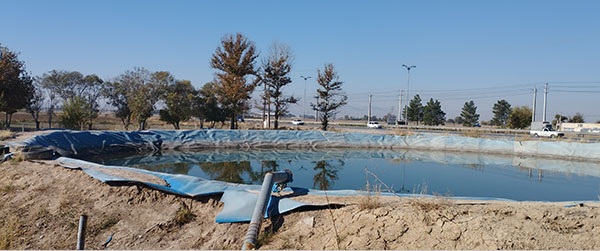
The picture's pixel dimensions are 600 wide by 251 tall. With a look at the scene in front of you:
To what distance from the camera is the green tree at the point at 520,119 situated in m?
39.9

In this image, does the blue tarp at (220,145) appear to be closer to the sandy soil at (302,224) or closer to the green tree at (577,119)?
the sandy soil at (302,224)

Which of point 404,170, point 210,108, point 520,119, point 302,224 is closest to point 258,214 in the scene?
point 302,224

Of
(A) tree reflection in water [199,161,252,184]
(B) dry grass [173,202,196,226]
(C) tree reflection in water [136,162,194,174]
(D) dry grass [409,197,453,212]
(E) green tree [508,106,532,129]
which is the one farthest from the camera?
(E) green tree [508,106,532,129]

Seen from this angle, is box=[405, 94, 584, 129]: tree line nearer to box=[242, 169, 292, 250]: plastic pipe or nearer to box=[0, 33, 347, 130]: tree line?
box=[0, 33, 347, 130]: tree line

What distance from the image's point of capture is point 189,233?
4.69m

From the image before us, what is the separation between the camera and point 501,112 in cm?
4991

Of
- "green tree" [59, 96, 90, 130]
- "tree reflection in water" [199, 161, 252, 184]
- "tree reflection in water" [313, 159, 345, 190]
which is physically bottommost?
"tree reflection in water" [199, 161, 252, 184]

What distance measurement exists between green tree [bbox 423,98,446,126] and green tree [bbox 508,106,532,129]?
12.7m

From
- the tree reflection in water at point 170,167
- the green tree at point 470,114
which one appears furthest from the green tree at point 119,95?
the green tree at point 470,114

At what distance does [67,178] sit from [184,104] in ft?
56.9

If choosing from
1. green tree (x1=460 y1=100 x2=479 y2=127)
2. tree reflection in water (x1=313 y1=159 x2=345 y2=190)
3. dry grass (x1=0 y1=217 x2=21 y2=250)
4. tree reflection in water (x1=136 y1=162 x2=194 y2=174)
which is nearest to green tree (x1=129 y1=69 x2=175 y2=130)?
tree reflection in water (x1=136 y1=162 x2=194 y2=174)

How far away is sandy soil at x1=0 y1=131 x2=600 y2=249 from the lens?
377 cm

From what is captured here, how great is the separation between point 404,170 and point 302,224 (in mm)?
7619

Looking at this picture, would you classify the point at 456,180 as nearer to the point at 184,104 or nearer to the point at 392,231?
the point at 392,231
